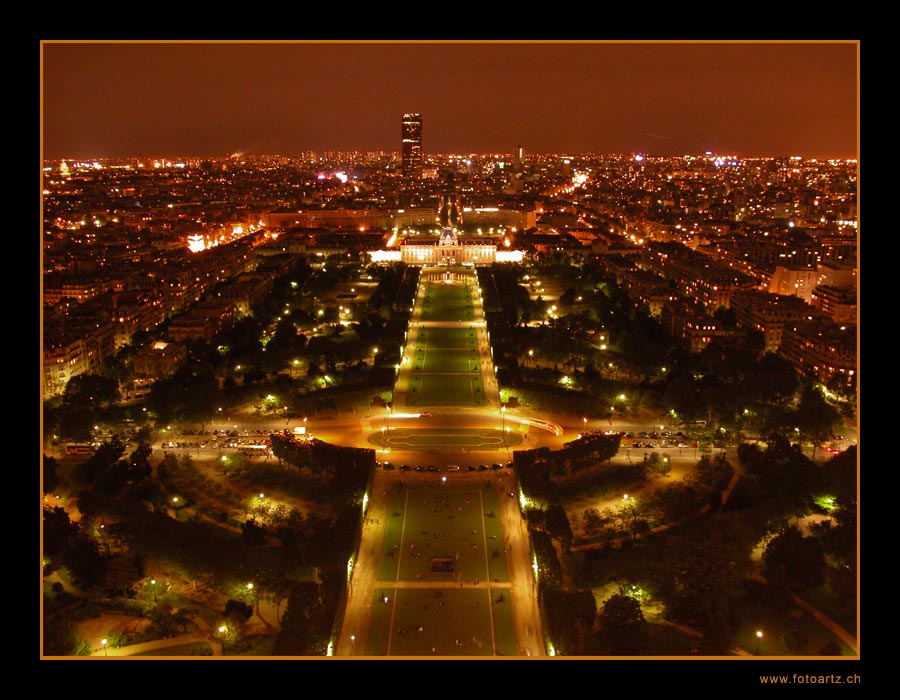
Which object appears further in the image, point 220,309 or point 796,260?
point 796,260

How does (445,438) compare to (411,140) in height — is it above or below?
below

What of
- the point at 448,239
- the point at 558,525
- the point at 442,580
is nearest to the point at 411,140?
the point at 448,239

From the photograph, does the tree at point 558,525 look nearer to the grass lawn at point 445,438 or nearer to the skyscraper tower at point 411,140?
the grass lawn at point 445,438

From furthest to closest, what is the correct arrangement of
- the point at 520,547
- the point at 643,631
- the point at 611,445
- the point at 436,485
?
the point at 611,445 → the point at 436,485 → the point at 520,547 → the point at 643,631

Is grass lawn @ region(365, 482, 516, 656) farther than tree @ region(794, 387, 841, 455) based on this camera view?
No

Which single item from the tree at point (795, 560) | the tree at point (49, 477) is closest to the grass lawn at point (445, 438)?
the tree at point (49, 477)

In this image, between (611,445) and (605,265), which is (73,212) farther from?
(611,445)

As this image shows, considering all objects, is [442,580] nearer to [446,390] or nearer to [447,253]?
[446,390]

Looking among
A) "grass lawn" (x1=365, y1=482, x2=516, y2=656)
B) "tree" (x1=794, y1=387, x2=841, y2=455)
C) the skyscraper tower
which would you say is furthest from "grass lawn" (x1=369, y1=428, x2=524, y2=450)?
the skyscraper tower

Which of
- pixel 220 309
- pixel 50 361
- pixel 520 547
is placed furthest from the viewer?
pixel 220 309

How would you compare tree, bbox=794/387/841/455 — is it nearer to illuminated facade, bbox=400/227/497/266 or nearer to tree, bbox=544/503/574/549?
tree, bbox=544/503/574/549

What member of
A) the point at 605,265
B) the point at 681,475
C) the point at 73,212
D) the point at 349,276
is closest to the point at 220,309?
the point at 349,276
